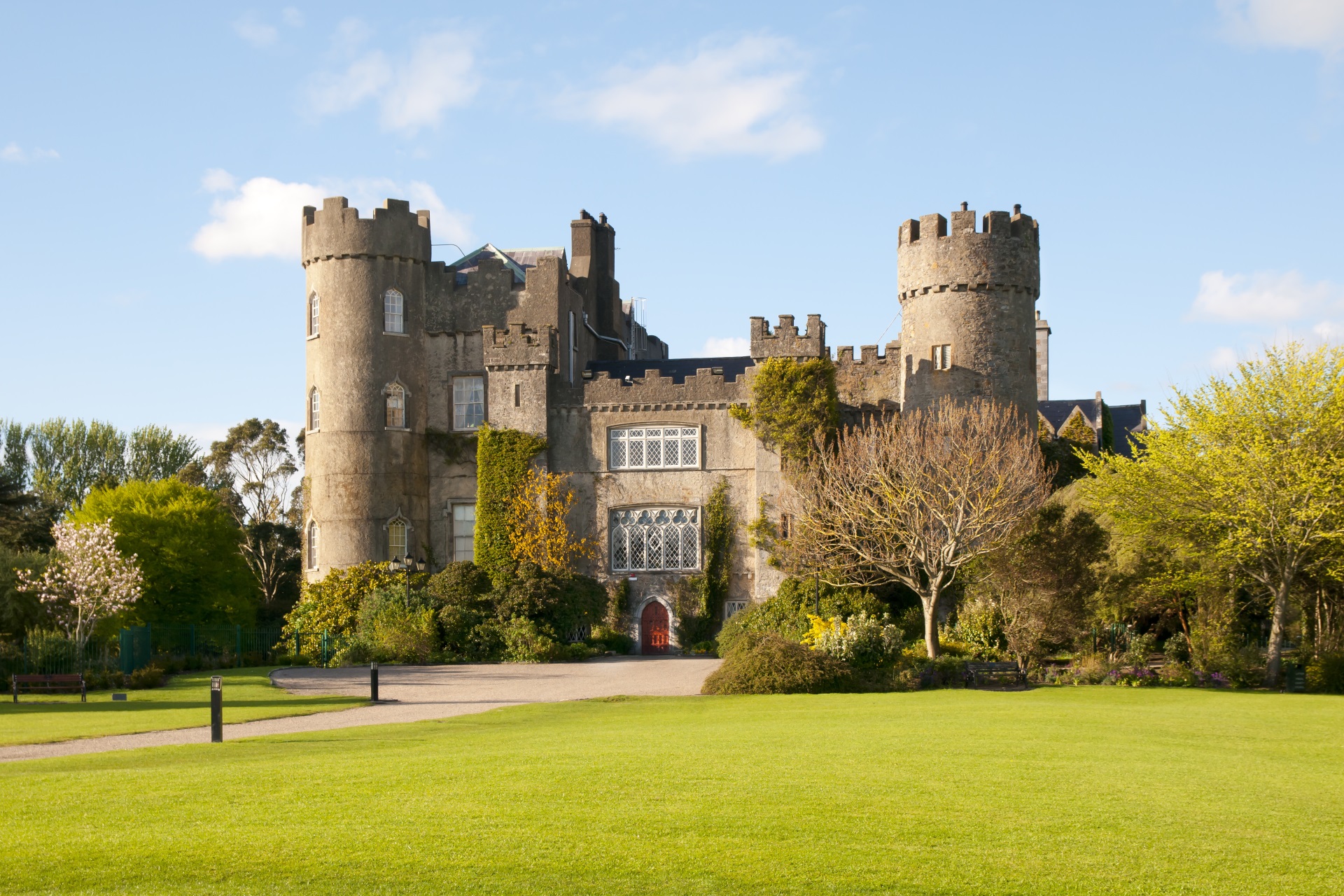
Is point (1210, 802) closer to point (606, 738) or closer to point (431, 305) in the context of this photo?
point (606, 738)

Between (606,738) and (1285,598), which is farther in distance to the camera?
(1285,598)

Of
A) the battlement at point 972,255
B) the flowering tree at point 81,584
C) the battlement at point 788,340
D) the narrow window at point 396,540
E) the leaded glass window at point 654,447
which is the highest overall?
the battlement at point 972,255

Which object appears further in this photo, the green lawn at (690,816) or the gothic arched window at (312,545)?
the gothic arched window at (312,545)

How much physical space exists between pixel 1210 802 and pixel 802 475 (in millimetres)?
24886

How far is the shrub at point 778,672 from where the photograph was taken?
2550cm

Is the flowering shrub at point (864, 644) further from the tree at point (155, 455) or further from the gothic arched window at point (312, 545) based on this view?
the tree at point (155, 455)

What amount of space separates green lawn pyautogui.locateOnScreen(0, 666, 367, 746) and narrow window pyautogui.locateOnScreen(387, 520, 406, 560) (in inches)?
398

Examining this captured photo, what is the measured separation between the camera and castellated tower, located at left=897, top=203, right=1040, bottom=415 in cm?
4000

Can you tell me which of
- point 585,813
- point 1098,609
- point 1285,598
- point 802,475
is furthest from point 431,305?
point 585,813

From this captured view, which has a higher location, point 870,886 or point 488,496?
point 488,496

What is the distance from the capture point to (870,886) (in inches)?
329

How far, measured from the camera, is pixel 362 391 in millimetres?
40344

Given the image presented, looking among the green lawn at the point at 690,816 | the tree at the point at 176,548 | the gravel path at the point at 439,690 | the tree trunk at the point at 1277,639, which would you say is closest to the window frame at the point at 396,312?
the tree at the point at 176,548

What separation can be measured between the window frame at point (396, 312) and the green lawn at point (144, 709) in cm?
1427
